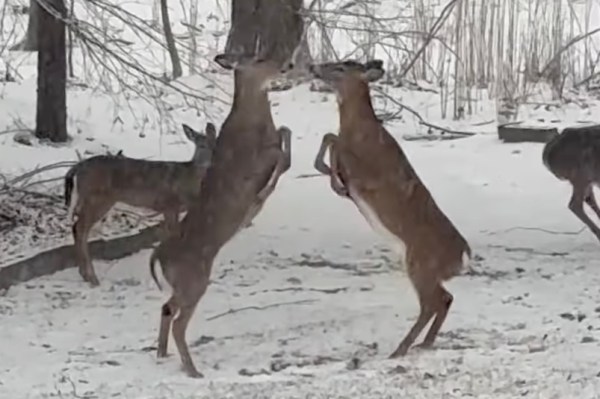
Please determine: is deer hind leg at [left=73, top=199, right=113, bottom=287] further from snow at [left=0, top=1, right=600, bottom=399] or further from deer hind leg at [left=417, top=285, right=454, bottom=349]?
deer hind leg at [left=417, top=285, right=454, bottom=349]

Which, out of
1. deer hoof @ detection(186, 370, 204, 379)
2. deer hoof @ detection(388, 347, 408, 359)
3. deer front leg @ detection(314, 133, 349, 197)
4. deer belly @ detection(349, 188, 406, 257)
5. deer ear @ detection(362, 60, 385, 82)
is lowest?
deer hoof @ detection(186, 370, 204, 379)

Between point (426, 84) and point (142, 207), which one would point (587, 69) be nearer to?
point (426, 84)

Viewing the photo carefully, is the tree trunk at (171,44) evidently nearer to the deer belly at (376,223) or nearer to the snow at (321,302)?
the snow at (321,302)

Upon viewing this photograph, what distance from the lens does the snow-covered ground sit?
7.08m

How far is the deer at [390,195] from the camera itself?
25.5 feet

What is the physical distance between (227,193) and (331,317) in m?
1.11

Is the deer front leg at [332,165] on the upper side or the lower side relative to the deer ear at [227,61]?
lower

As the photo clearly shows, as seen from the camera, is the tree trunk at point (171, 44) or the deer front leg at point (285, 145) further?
the tree trunk at point (171, 44)

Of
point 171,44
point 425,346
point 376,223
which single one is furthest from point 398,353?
point 171,44

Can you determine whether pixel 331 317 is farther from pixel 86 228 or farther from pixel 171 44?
pixel 171 44

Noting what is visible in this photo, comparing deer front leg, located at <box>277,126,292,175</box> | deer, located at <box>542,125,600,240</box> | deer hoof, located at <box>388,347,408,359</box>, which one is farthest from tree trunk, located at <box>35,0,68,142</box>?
deer hoof, located at <box>388,347,408,359</box>

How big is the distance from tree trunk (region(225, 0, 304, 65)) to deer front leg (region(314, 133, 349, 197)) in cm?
420

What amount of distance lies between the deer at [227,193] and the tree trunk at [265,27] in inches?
152

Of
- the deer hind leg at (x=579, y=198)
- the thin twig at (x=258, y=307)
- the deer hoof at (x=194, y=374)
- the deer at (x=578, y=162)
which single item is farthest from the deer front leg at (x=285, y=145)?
the deer hind leg at (x=579, y=198)
